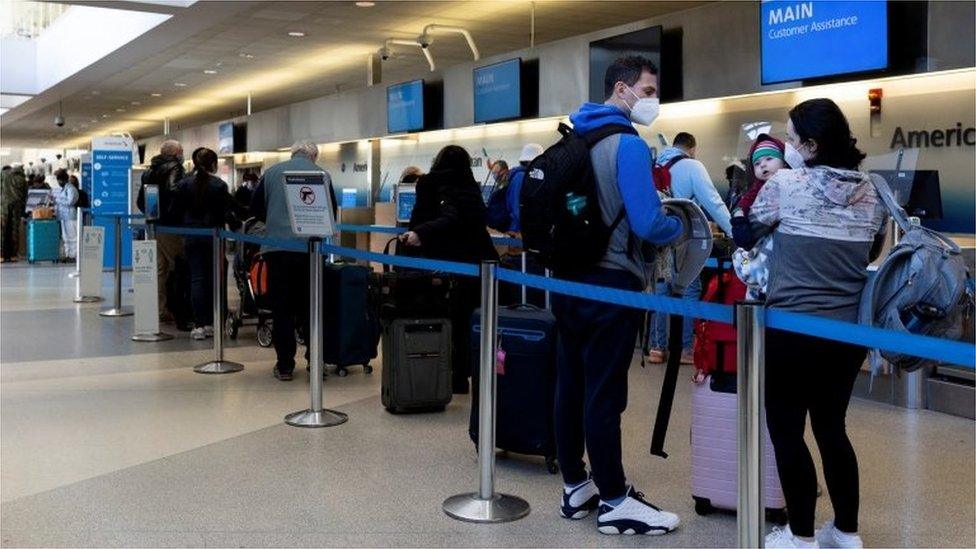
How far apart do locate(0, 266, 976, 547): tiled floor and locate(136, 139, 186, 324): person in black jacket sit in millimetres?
2299

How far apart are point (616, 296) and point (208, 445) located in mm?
2623

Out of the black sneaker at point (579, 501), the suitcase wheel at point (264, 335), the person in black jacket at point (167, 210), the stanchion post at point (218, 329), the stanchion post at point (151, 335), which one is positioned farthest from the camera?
the person in black jacket at point (167, 210)

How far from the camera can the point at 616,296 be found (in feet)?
10.2

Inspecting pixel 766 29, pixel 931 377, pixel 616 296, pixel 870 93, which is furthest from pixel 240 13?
pixel 616 296

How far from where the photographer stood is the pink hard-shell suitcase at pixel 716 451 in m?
3.73

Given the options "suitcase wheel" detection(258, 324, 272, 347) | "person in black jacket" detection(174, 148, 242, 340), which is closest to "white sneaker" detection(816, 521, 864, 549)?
"suitcase wheel" detection(258, 324, 272, 347)

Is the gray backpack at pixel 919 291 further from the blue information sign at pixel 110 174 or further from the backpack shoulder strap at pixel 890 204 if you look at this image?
the blue information sign at pixel 110 174

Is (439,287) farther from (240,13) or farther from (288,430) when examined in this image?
(240,13)

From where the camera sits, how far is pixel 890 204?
305cm

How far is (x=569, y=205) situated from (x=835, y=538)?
1.39 metres

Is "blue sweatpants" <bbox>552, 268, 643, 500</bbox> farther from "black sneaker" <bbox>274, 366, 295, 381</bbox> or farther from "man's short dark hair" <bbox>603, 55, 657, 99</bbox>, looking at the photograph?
"black sneaker" <bbox>274, 366, 295, 381</bbox>

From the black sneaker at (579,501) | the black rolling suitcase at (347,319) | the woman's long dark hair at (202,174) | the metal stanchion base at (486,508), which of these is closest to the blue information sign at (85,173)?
the woman's long dark hair at (202,174)

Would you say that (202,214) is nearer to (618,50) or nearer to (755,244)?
(618,50)

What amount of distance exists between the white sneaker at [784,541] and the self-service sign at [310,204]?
2.87 metres
